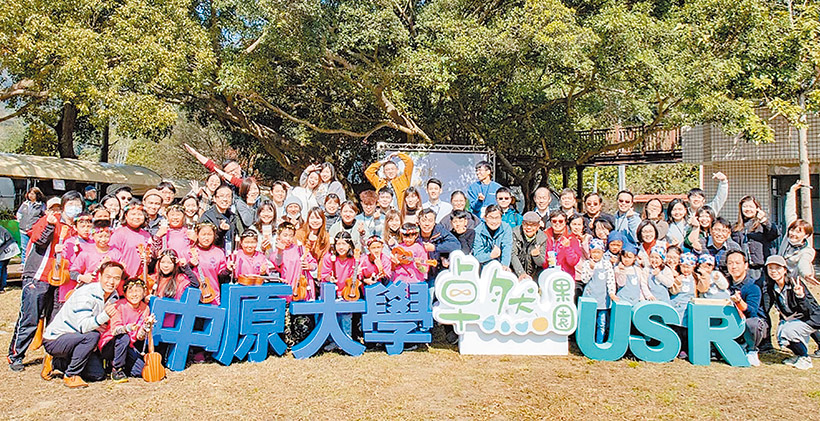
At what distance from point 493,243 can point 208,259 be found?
8.50 ft

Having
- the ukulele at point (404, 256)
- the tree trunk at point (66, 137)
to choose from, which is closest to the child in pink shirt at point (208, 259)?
the ukulele at point (404, 256)

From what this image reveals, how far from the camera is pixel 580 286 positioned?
5598mm

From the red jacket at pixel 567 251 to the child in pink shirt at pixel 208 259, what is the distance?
9.86ft

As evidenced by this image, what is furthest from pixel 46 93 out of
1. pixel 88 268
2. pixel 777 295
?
pixel 777 295

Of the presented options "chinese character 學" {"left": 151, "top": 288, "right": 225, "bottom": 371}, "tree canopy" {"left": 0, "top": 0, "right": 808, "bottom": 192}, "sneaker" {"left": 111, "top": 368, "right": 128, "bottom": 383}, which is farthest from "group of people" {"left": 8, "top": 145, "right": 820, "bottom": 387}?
"tree canopy" {"left": 0, "top": 0, "right": 808, "bottom": 192}

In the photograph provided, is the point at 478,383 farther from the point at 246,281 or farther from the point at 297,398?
the point at 246,281

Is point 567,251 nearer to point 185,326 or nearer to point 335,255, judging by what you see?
point 335,255

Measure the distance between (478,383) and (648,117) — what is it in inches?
482

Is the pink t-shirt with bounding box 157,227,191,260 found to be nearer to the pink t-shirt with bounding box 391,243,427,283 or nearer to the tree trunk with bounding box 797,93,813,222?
the pink t-shirt with bounding box 391,243,427,283

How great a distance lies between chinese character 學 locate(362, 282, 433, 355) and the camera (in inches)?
213

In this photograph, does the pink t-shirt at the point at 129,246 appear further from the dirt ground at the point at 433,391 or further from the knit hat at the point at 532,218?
the knit hat at the point at 532,218

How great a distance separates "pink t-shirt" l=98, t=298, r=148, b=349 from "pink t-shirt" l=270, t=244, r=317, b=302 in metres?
1.19

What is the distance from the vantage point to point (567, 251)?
18.6 ft

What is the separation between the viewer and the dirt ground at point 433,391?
4012 millimetres
